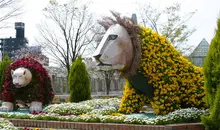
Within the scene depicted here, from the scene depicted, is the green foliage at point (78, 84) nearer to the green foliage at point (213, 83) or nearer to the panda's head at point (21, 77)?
the panda's head at point (21, 77)

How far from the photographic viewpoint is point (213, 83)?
7.11 meters

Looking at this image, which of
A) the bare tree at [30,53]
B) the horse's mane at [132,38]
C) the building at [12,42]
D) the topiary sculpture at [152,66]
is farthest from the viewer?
the building at [12,42]

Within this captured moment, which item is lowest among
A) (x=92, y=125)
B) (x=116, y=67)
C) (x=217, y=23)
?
(x=92, y=125)

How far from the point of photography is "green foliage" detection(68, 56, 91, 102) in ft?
57.0

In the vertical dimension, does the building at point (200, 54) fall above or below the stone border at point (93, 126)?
above

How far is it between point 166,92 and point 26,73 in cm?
640

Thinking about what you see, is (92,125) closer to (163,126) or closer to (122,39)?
(163,126)

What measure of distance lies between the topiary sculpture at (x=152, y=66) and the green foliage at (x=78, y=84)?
7.70 metres

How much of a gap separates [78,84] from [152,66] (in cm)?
852

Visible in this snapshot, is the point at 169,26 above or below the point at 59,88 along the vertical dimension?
above

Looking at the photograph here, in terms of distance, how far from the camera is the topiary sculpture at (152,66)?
9344mm

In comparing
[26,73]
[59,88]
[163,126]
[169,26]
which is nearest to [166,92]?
[163,126]

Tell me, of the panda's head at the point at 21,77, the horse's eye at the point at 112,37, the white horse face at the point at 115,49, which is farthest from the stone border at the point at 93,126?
the panda's head at the point at 21,77

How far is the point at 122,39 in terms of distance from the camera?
9477 millimetres
